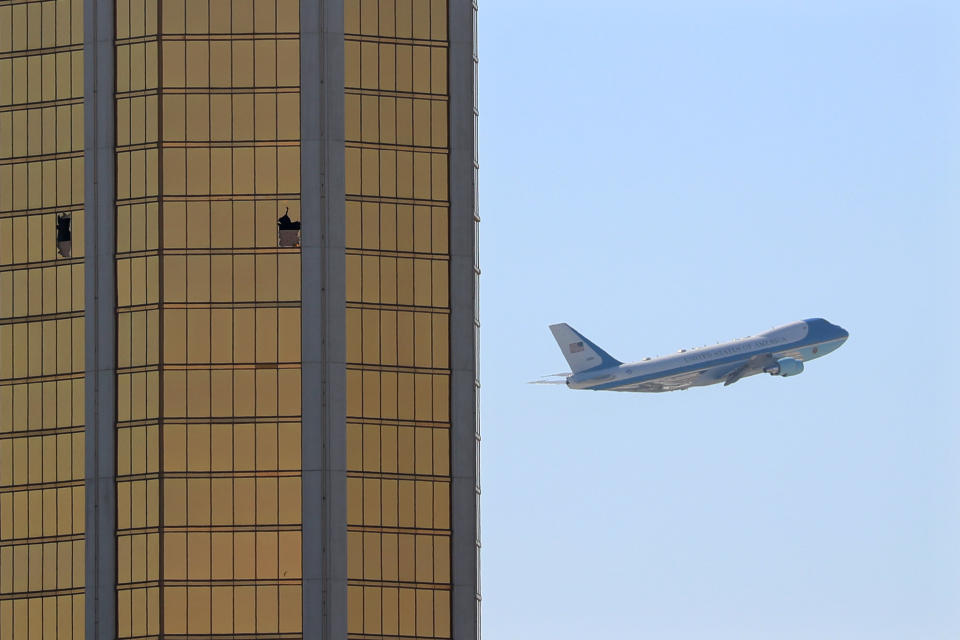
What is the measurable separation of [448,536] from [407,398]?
9.01 metres

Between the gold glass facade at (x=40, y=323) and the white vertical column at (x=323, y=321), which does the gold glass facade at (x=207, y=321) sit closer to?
the white vertical column at (x=323, y=321)

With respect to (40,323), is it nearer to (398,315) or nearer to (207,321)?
(207,321)

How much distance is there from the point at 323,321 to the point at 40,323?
1888cm

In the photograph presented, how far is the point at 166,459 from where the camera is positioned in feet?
360

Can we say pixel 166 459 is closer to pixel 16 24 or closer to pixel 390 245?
pixel 390 245

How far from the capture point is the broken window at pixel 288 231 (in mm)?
111188

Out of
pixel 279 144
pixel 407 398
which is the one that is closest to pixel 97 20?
pixel 279 144

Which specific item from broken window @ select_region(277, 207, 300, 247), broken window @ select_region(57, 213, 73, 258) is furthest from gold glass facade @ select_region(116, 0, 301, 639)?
broken window @ select_region(57, 213, 73, 258)

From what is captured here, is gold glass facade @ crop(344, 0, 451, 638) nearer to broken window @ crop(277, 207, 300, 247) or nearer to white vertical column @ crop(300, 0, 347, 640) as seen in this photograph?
white vertical column @ crop(300, 0, 347, 640)

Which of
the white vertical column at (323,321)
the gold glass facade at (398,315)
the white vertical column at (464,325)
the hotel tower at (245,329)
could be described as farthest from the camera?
the white vertical column at (464,325)

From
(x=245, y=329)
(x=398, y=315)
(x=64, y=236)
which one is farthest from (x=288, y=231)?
(x=64, y=236)

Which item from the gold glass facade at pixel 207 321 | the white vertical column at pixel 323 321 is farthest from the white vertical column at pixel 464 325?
the gold glass facade at pixel 207 321

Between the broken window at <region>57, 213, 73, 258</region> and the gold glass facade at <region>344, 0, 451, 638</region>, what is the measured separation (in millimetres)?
18127

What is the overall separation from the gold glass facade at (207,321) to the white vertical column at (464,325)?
9.96 meters
